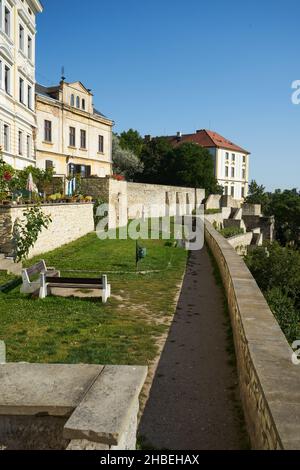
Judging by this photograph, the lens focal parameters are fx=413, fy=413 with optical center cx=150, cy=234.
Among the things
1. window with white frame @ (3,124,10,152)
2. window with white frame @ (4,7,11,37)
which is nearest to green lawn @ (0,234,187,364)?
window with white frame @ (3,124,10,152)

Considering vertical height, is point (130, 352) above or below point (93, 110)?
below

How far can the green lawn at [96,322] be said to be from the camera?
612 cm

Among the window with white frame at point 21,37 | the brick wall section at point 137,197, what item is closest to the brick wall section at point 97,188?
the brick wall section at point 137,197

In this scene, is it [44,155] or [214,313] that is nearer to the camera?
[214,313]

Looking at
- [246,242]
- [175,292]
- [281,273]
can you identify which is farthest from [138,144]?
[175,292]

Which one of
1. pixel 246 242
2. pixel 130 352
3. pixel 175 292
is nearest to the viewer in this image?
pixel 130 352

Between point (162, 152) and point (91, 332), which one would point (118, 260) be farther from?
point (162, 152)

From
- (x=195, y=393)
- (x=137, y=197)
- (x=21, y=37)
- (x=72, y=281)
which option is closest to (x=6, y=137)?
(x=21, y=37)

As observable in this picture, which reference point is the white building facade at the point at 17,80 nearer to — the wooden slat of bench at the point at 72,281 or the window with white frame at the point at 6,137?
the window with white frame at the point at 6,137

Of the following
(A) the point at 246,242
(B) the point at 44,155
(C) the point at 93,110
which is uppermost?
(C) the point at 93,110

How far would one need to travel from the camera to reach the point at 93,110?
125 ft

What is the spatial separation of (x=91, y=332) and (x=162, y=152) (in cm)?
5012

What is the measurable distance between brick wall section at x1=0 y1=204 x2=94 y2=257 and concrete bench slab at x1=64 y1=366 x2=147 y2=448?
38.5 ft

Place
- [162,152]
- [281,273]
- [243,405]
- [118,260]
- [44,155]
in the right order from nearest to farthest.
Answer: [243,405]
[118,260]
[281,273]
[44,155]
[162,152]
